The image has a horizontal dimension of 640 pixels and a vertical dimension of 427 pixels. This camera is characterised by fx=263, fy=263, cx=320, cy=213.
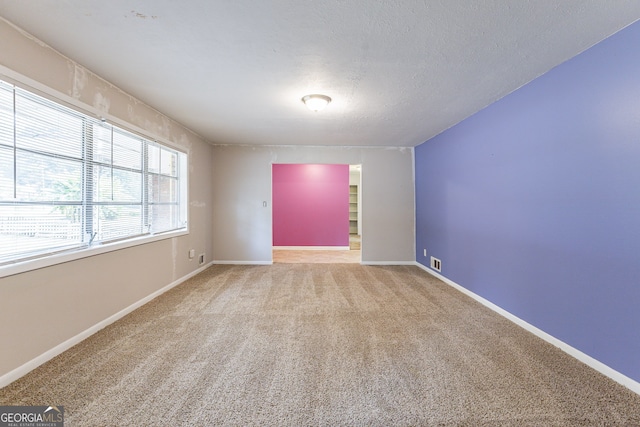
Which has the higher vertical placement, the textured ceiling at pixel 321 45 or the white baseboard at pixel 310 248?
the textured ceiling at pixel 321 45

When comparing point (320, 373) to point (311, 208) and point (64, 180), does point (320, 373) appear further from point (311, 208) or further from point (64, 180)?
point (311, 208)

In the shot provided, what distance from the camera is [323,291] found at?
354 cm

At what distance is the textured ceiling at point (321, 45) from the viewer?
152 centimetres

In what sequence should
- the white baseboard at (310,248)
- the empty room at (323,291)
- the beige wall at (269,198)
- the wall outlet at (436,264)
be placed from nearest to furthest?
the empty room at (323,291)
the wall outlet at (436,264)
the beige wall at (269,198)
the white baseboard at (310,248)

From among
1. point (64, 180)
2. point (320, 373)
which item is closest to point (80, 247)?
point (64, 180)

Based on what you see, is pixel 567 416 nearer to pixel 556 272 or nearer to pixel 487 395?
pixel 487 395

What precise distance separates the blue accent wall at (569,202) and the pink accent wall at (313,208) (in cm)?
402

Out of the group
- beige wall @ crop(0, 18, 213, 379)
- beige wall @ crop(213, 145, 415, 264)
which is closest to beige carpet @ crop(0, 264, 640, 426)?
beige wall @ crop(0, 18, 213, 379)

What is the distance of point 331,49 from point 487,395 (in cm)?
249

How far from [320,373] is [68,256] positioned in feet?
7.04

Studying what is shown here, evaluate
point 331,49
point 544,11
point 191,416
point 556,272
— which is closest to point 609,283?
point 556,272

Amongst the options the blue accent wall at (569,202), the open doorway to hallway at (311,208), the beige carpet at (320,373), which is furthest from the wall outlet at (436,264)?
the open doorway to hallway at (311,208)

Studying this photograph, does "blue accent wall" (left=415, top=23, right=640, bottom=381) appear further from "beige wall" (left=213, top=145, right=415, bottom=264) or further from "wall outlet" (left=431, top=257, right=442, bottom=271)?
"beige wall" (left=213, top=145, right=415, bottom=264)

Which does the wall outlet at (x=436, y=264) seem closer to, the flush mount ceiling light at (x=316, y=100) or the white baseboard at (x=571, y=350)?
the white baseboard at (x=571, y=350)
